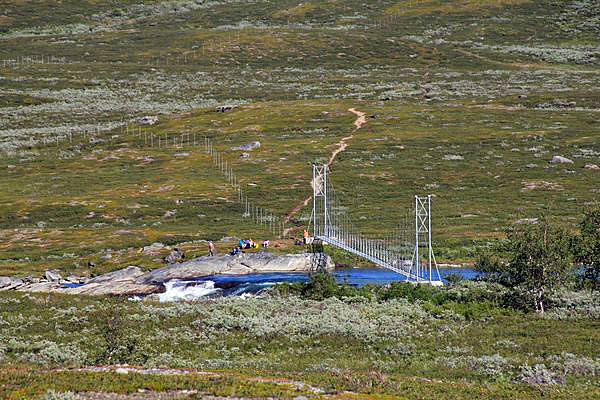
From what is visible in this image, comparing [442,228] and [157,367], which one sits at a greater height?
[157,367]

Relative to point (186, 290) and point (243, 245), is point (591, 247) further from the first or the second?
point (243, 245)

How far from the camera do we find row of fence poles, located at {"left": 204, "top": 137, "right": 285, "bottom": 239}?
331 ft

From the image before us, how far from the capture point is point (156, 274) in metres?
73.0

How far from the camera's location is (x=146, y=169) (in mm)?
140000

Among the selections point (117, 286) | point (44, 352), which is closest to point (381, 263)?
point (117, 286)

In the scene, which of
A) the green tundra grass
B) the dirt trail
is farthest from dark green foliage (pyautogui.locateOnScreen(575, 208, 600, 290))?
the dirt trail

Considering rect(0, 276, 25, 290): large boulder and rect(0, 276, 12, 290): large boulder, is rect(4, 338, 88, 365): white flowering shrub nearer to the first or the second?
rect(0, 276, 25, 290): large boulder

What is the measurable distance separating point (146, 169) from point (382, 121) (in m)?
56.7

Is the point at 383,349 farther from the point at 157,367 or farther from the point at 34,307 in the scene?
the point at 34,307

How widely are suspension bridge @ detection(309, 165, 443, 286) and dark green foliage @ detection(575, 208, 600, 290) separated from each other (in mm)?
10931

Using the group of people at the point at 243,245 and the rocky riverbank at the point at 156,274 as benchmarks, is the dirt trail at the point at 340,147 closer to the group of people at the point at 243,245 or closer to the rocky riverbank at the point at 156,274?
the group of people at the point at 243,245

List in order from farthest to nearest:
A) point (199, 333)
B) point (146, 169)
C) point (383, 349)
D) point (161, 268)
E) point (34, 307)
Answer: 1. point (146, 169)
2. point (161, 268)
3. point (34, 307)
4. point (199, 333)
5. point (383, 349)

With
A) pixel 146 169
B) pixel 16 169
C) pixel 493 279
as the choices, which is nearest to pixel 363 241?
pixel 493 279

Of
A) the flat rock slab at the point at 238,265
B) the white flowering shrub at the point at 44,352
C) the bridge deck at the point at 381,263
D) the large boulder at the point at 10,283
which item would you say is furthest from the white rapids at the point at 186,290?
the white flowering shrub at the point at 44,352
